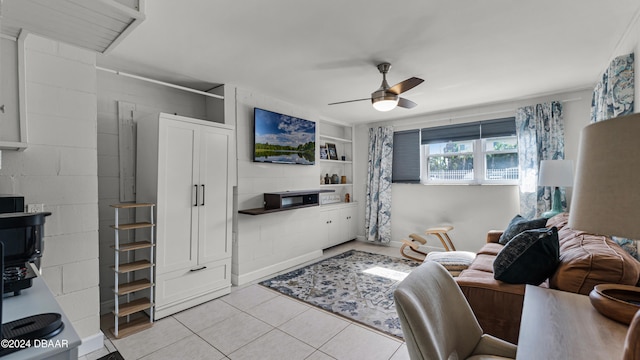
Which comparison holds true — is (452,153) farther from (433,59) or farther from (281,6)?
(281,6)

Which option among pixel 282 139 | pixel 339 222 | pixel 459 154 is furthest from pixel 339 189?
pixel 459 154

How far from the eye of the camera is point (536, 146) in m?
3.96

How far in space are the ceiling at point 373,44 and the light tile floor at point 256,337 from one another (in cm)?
252

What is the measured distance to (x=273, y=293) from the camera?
3.31 m

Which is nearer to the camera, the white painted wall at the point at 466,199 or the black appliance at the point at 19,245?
the black appliance at the point at 19,245

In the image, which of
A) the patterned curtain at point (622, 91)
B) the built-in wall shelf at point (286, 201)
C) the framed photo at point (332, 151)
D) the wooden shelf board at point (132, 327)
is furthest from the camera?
the framed photo at point (332, 151)

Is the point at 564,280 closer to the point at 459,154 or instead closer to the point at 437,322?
the point at 437,322

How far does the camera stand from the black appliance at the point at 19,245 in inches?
45.9

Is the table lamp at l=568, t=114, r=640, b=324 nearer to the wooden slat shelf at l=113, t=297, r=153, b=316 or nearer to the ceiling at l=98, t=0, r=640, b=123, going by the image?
the ceiling at l=98, t=0, r=640, b=123

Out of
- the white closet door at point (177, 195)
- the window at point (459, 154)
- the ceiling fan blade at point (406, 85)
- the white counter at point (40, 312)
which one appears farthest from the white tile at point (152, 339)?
the window at point (459, 154)

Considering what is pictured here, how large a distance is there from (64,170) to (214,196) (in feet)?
4.30

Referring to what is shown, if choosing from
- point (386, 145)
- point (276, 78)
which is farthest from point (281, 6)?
point (386, 145)

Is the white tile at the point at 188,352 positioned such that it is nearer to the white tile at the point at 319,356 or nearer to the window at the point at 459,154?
the white tile at the point at 319,356

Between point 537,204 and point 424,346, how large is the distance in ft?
13.0
